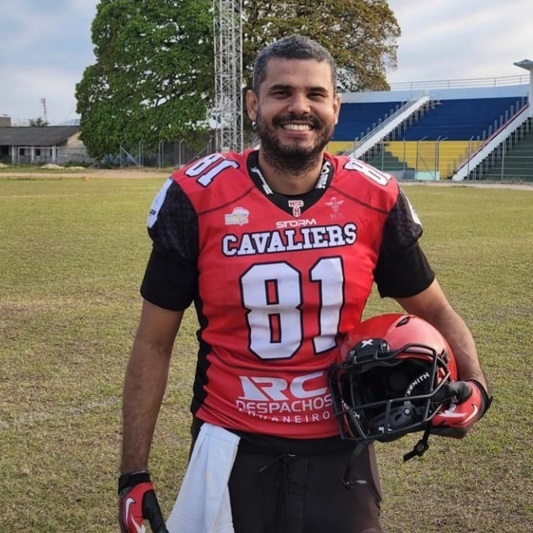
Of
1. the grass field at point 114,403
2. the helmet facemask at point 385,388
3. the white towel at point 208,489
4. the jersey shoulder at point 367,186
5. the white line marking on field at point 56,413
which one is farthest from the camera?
the white line marking on field at point 56,413

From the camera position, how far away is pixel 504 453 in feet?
13.1

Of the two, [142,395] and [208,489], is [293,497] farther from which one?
[142,395]

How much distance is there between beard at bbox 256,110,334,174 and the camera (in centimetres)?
205

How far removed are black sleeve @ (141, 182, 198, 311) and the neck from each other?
0.24 m

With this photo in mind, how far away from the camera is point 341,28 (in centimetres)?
4559

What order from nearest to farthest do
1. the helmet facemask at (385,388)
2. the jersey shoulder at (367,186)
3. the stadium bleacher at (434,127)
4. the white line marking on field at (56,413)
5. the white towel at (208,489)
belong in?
the helmet facemask at (385,388) → the white towel at (208,489) → the jersey shoulder at (367,186) → the white line marking on field at (56,413) → the stadium bleacher at (434,127)

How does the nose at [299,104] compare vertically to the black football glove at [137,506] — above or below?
above

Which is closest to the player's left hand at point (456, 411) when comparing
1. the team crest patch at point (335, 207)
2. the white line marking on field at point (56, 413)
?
the team crest patch at point (335, 207)

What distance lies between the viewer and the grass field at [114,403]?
3.45m

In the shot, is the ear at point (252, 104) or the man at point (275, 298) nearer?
the man at point (275, 298)

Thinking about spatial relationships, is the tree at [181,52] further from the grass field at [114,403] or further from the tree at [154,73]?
the grass field at [114,403]

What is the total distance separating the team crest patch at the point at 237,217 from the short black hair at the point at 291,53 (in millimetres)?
348

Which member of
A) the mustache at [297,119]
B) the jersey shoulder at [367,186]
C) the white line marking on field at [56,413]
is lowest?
the white line marking on field at [56,413]

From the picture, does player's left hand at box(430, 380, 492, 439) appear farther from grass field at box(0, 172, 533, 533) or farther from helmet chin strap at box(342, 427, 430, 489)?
grass field at box(0, 172, 533, 533)
